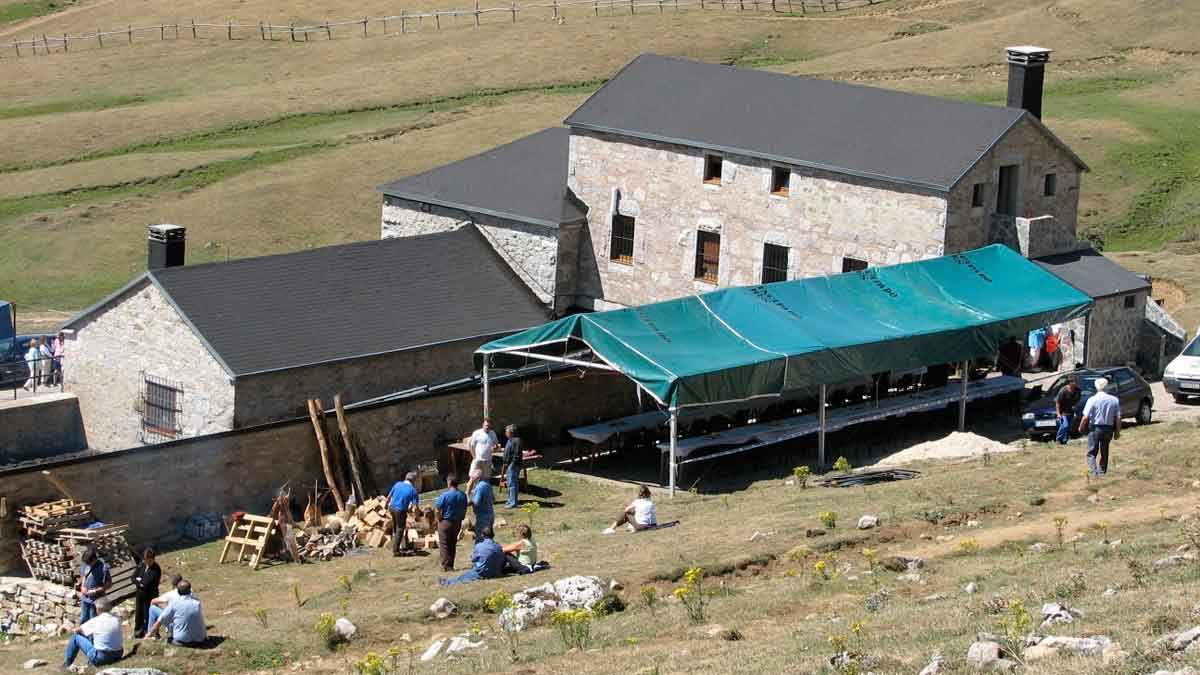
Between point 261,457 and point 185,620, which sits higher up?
point 185,620

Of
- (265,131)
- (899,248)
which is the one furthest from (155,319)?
(265,131)

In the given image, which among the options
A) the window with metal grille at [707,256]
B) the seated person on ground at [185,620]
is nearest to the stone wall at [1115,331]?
the window with metal grille at [707,256]

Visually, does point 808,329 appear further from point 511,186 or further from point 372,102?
point 372,102

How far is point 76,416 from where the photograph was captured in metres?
39.2

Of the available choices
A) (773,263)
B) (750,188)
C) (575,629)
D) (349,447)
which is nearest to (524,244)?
(750,188)

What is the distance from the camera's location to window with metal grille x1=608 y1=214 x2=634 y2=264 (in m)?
45.0

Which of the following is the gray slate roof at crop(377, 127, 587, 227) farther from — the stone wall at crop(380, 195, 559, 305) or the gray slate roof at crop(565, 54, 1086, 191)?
the gray slate roof at crop(565, 54, 1086, 191)

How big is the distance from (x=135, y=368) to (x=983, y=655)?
2440cm

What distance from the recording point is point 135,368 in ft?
123

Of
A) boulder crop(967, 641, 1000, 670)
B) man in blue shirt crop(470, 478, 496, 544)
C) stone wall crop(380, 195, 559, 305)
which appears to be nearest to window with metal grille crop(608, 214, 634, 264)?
stone wall crop(380, 195, 559, 305)

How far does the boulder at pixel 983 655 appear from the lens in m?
16.5

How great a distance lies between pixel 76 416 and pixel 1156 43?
5481 cm

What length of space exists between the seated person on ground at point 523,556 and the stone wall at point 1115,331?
60.5 ft

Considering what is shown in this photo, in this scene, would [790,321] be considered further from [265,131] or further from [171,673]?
[265,131]
